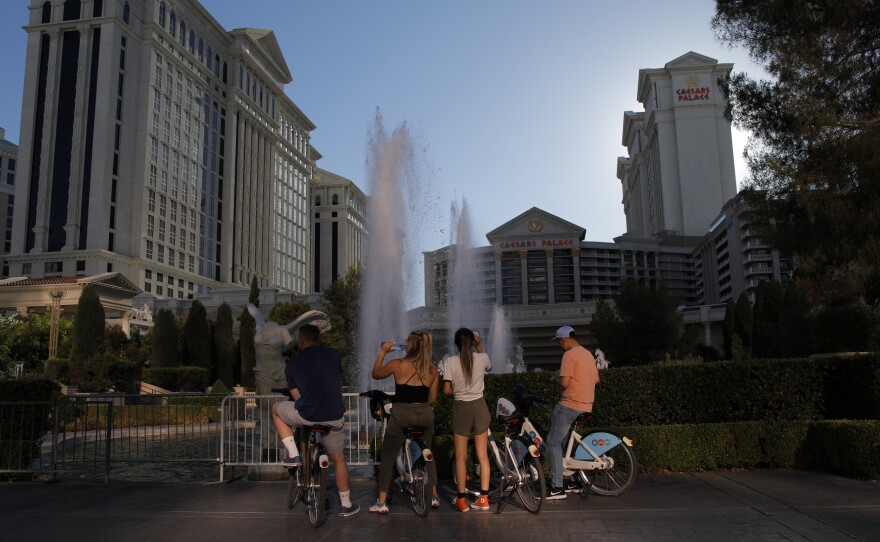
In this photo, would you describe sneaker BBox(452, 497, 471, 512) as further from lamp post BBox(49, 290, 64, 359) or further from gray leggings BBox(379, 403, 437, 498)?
lamp post BBox(49, 290, 64, 359)

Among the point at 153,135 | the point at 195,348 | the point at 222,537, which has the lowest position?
the point at 222,537

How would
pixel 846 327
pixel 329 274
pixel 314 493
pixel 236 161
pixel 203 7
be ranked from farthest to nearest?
pixel 329 274 < pixel 236 161 < pixel 203 7 < pixel 846 327 < pixel 314 493

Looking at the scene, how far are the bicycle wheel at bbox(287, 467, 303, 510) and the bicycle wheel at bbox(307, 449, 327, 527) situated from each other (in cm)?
38

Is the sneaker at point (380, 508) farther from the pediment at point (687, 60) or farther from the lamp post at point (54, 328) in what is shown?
the pediment at point (687, 60)

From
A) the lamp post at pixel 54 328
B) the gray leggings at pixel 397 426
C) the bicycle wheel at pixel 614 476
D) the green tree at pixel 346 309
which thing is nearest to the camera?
the gray leggings at pixel 397 426

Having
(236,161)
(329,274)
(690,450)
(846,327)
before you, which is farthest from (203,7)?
(690,450)

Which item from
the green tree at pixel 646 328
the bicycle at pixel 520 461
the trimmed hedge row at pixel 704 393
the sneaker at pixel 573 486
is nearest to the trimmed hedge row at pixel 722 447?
the trimmed hedge row at pixel 704 393

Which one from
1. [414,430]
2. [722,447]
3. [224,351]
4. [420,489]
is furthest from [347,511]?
[224,351]

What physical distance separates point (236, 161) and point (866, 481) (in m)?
106

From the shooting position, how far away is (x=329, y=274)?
15200 cm

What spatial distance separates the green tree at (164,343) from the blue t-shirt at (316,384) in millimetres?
34736

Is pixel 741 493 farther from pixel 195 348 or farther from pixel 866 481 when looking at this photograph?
pixel 195 348

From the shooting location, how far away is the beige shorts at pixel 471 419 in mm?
7023

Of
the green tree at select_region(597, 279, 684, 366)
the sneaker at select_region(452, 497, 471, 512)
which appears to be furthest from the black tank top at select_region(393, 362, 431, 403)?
the green tree at select_region(597, 279, 684, 366)
